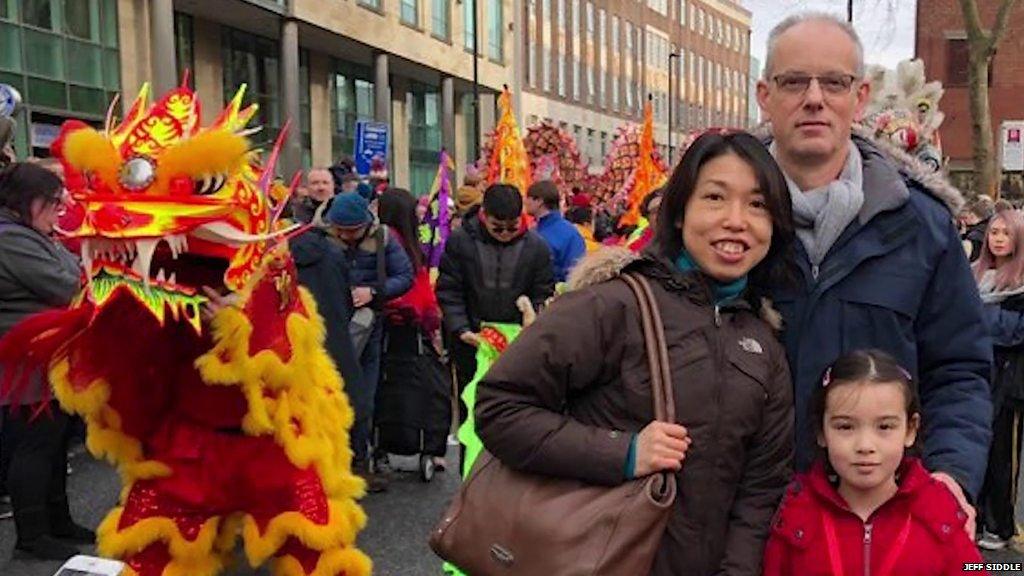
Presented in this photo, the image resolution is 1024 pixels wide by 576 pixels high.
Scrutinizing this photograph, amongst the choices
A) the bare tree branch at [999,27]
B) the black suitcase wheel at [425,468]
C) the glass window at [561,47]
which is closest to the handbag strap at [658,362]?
the black suitcase wheel at [425,468]

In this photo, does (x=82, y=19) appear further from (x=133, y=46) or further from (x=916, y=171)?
(x=916, y=171)

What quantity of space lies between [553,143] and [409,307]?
1220cm

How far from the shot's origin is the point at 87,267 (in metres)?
3.13

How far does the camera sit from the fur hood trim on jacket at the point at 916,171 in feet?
7.50

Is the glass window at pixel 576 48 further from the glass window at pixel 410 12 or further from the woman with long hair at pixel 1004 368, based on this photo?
the woman with long hair at pixel 1004 368

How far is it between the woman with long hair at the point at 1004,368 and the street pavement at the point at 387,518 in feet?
0.70

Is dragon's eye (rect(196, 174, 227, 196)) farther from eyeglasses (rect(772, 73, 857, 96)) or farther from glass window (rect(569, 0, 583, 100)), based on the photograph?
glass window (rect(569, 0, 583, 100))

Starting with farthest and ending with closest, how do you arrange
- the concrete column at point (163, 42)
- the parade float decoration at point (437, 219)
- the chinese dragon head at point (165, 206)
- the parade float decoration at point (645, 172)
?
the concrete column at point (163, 42) < the parade float decoration at point (645, 172) < the parade float decoration at point (437, 219) < the chinese dragon head at point (165, 206)

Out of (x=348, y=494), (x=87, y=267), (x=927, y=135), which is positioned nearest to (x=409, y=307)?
(x=348, y=494)

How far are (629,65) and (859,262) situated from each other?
198 ft

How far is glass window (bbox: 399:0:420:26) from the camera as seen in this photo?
29984 millimetres

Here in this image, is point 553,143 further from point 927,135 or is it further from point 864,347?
point 864,347

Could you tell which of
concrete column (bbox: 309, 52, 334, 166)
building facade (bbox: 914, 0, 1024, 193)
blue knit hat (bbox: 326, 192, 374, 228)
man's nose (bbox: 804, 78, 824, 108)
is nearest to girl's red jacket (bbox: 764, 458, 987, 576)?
man's nose (bbox: 804, 78, 824, 108)

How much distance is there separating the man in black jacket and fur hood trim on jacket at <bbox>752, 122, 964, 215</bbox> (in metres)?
3.53
